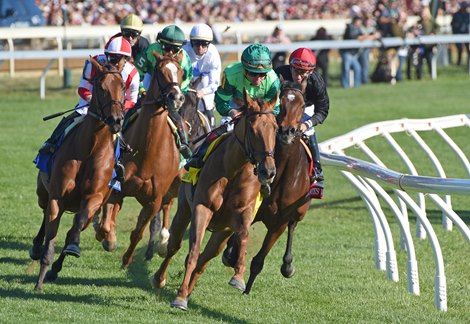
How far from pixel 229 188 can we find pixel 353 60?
18.4 m

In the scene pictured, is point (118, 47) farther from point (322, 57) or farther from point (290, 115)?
point (322, 57)

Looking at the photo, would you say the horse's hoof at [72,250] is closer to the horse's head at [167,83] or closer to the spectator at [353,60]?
the horse's head at [167,83]

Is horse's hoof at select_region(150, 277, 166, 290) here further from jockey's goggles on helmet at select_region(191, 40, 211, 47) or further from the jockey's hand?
jockey's goggles on helmet at select_region(191, 40, 211, 47)

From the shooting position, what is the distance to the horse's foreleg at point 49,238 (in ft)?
28.1

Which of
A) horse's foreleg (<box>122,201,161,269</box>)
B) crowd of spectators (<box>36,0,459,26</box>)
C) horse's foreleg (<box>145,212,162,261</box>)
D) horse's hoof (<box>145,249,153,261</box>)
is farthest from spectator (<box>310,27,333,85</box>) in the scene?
horse's foreleg (<box>122,201,161,269</box>)

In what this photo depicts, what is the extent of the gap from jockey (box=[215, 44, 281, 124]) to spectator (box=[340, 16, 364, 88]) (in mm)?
17128

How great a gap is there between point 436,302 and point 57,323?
2.87 m

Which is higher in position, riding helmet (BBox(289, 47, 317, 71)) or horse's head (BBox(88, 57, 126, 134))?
riding helmet (BBox(289, 47, 317, 71))

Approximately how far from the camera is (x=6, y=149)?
1731 centimetres

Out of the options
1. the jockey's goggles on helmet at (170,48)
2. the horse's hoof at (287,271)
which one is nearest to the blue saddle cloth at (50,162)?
the jockey's goggles on helmet at (170,48)

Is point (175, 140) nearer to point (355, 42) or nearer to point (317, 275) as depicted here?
point (317, 275)

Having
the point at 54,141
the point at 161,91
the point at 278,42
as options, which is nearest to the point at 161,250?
the point at 54,141

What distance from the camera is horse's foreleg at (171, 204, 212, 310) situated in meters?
7.94

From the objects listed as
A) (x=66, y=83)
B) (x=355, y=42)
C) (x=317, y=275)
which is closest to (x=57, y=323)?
(x=317, y=275)
